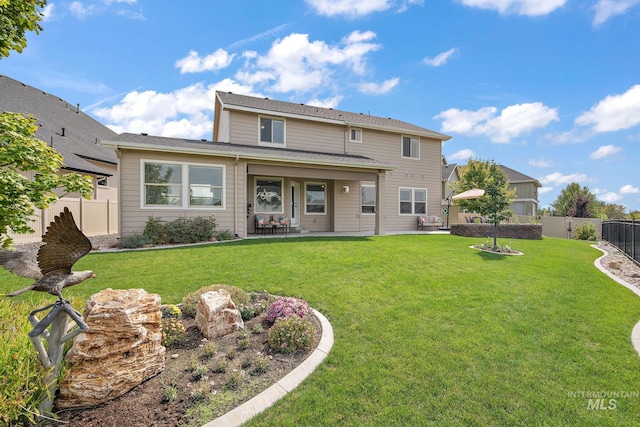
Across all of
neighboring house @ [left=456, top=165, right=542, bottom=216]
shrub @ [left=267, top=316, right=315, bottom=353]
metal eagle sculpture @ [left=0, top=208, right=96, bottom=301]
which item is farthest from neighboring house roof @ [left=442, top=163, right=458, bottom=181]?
metal eagle sculpture @ [left=0, top=208, right=96, bottom=301]

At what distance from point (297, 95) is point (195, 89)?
6195mm

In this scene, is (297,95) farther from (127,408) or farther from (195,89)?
(127,408)

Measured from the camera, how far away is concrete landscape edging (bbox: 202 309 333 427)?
2312 millimetres

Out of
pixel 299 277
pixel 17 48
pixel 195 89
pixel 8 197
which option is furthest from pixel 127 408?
pixel 195 89

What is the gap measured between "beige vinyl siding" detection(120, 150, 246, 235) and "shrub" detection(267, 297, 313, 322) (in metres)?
7.54

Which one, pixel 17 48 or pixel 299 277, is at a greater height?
pixel 17 48

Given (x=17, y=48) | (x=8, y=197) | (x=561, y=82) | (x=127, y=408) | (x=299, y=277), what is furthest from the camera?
(x=561, y=82)

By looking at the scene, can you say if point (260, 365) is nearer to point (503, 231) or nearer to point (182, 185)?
point (182, 185)

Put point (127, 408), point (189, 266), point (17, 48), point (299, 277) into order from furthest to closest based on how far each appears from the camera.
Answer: point (189, 266), point (299, 277), point (17, 48), point (127, 408)

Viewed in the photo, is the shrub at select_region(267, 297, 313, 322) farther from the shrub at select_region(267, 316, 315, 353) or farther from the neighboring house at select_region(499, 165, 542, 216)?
the neighboring house at select_region(499, 165, 542, 216)

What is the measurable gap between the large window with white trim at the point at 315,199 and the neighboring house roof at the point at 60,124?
36.0ft

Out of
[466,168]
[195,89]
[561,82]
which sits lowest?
[466,168]

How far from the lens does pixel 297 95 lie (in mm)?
18797

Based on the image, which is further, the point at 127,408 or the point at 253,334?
the point at 253,334
